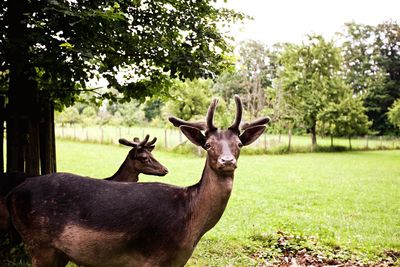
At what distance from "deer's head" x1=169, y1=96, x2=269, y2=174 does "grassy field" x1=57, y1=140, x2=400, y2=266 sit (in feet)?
10.2

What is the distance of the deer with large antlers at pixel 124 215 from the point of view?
341cm

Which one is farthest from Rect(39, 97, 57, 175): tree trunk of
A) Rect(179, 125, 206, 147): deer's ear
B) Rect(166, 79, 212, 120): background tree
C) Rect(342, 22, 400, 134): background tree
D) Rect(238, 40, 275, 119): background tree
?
Rect(342, 22, 400, 134): background tree

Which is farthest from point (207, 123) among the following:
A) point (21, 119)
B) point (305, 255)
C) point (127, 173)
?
point (305, 255)

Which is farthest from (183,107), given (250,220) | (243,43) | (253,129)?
(243,43)

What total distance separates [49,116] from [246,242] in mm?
4164

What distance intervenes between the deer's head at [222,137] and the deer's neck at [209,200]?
0.10 meters

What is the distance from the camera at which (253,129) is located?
3.74 metres

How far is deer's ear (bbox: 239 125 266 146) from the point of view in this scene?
3727mm

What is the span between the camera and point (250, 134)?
377 centimetres

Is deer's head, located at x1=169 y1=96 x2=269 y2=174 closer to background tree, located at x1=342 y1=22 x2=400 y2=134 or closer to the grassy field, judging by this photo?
the grassy field

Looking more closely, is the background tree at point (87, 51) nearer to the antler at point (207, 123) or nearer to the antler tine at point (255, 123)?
the antler at point (207, 123)

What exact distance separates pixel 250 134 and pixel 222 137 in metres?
0.41

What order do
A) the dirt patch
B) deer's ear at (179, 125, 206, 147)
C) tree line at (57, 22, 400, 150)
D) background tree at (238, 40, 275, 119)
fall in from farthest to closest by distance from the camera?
background tree at (238, 40, 275, 119), tree line at (57, 22, 400, 150), the dirt patch, deer's ear at (179, 125, 206, 147)

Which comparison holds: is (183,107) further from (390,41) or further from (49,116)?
(390,41)
